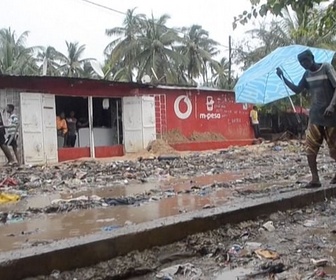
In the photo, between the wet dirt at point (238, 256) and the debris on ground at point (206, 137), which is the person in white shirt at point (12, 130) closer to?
the debris on ground at point (206, 137)

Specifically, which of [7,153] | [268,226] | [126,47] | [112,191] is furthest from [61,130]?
[126,47]

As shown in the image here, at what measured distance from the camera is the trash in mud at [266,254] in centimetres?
354

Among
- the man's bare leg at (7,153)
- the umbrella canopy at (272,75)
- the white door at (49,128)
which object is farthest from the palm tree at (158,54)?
the umbrella canopy at (272,75)

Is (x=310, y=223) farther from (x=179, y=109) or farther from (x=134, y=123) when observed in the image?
(x=179, y=109)

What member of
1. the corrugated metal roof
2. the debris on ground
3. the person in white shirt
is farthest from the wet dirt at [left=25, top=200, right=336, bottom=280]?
the debris on ground

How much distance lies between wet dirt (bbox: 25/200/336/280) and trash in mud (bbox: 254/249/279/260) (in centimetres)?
3

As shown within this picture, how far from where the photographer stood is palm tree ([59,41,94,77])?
1624 inches

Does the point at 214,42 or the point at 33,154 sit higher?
the point at 214,42

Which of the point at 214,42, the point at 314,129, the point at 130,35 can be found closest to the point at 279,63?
the point at 314,129

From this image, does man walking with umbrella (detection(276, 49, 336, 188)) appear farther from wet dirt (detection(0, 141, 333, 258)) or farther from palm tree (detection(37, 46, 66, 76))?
palm tree (detection(37, 46, 66, 76))

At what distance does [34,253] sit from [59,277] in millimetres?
231

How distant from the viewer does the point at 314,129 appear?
5.81 m

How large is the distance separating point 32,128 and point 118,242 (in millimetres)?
13384

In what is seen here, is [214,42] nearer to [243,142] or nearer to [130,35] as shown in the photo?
[130,35]
